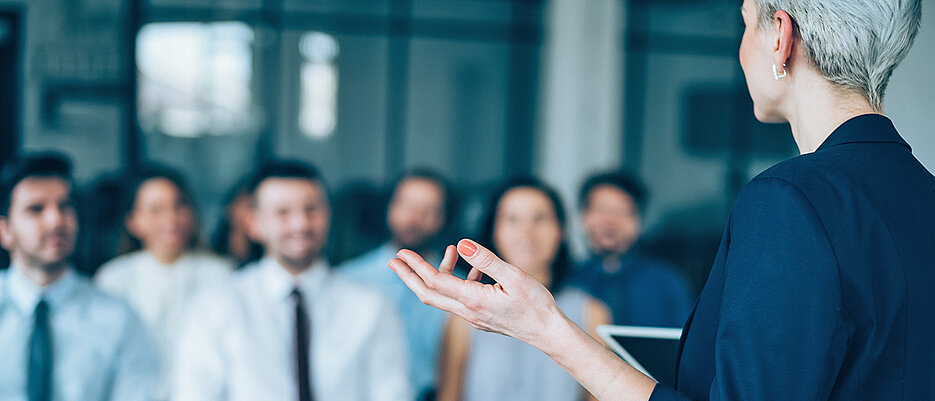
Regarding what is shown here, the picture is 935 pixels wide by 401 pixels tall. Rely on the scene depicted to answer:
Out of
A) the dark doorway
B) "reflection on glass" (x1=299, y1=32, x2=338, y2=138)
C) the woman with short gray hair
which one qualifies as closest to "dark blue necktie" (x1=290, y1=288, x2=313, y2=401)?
the woman with short gray hair

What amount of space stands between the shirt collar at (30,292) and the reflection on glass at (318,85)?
4299 millimetres

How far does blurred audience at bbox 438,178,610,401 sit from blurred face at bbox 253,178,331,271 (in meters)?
0.71

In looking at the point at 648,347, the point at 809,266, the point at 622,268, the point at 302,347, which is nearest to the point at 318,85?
the point at 622,268

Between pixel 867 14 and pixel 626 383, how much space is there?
1.71 feet

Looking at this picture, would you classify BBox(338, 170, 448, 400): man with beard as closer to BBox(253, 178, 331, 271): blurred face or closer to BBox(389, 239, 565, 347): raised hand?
BBox(253, 178, 331, 271): blurred face

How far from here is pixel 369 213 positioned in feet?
24.3

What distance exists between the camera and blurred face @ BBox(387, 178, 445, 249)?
4.96m

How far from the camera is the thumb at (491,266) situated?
0.95m

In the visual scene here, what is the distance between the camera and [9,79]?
6.68 metres

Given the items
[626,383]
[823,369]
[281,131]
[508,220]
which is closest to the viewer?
[823,369]

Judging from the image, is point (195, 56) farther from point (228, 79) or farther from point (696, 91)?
point (696, 91)

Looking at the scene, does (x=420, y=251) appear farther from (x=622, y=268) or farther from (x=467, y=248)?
(x=467, y=248)

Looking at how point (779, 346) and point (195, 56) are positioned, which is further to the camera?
point (195, 56)

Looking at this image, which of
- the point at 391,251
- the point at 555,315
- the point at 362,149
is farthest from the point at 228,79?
the point at 555,315
